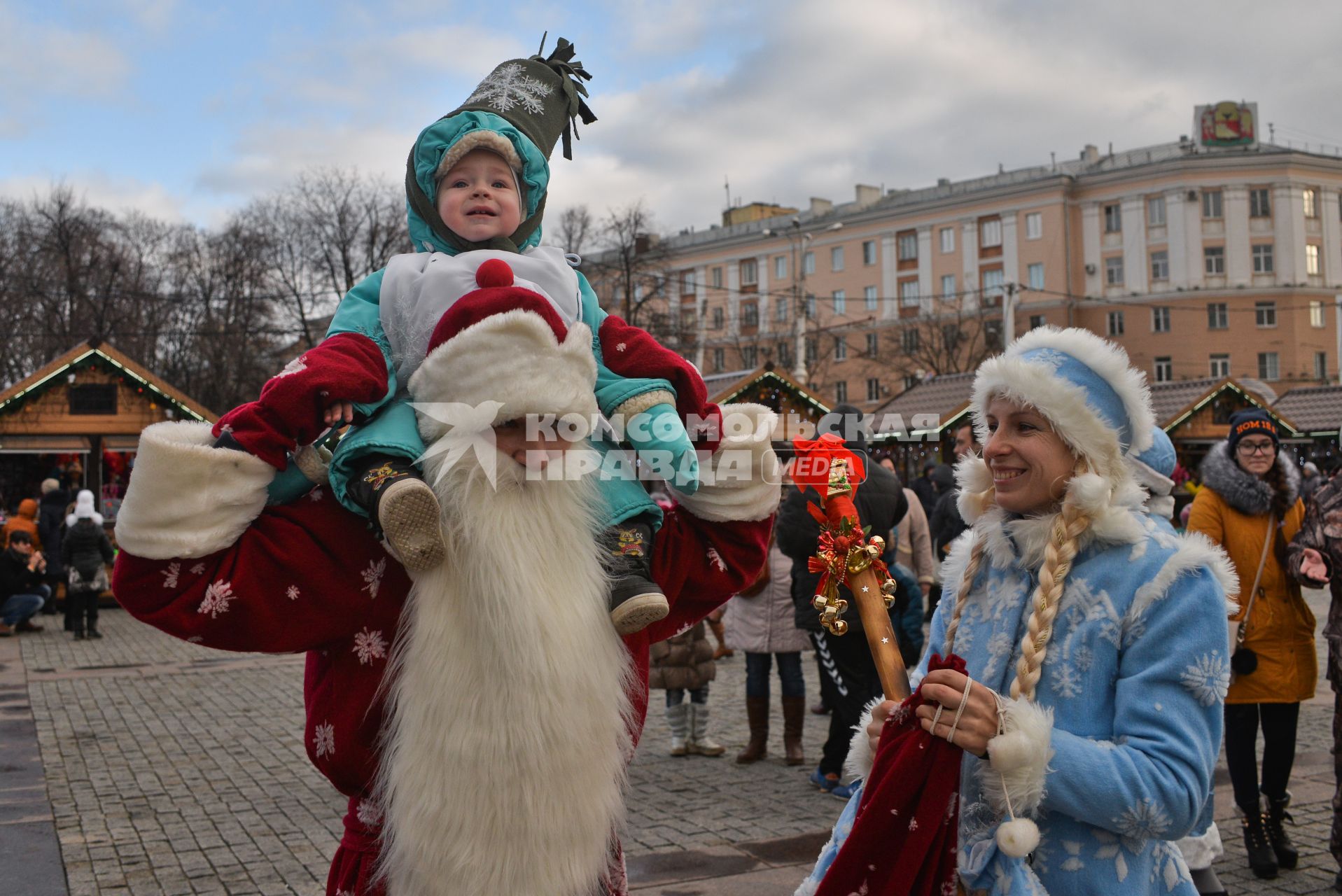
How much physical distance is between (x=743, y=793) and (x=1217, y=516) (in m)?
3.07

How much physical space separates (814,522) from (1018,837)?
4.54 m

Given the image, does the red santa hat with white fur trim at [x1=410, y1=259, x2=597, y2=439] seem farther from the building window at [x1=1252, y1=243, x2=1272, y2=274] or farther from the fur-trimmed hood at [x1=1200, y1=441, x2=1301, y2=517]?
the building window at [x1=1252, y1=243, x2=1272, y2=274]

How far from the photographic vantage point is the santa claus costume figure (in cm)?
205

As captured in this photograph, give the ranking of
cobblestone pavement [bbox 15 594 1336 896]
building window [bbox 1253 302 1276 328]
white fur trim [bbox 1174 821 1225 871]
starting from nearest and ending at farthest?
white fur trim [bbox 1174 821 1225 871], cobblestone pavement [bbox 15 594 1336 896], building window [bbox 1253 302 1276 328]

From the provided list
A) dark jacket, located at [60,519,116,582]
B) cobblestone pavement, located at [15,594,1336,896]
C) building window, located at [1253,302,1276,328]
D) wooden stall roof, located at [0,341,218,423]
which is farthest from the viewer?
building window, located at [1253,302,1276,328]

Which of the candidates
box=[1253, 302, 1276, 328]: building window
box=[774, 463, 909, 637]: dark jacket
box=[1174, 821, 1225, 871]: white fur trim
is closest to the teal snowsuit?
box=[1174, 821, 1225, 871]: white fur trim

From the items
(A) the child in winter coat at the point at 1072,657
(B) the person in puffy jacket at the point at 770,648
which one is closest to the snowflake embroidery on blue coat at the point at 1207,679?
(A) the child in winter coat at the point at 1072,657

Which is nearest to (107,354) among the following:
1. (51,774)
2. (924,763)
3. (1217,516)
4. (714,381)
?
(714,381)

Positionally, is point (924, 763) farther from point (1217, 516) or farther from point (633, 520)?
point (1217, 516)

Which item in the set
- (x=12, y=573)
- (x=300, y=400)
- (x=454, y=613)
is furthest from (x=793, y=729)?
(x=12, y=573)

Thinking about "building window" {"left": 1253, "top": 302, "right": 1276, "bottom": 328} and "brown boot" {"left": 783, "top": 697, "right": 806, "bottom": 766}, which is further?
"building window" {"left": 1253, "top": 302, "right": 1276, "bottom": 328}

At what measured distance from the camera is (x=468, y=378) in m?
2.12

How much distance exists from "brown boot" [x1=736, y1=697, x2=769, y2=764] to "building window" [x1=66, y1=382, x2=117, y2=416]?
15086mm

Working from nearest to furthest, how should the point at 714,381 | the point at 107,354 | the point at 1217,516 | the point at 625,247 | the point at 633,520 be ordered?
the point at 633,520 < the point at 1217,516 < the point at 107,354 < the point at 714,381 < the point at 625,247
